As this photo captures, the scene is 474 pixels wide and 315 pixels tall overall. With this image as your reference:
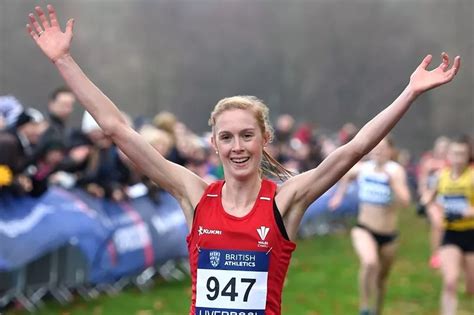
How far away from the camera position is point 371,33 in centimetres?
3541

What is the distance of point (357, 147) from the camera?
4422 mm

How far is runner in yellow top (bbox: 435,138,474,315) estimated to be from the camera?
9.88 m

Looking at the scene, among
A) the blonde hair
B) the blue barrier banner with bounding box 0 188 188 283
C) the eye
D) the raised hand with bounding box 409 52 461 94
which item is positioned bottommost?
the eye

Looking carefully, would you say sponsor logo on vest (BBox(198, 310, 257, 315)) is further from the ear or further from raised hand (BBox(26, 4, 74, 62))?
raised hand (BBox(26, 4, 74, 62))

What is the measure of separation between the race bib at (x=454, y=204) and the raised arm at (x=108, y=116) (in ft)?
20.4

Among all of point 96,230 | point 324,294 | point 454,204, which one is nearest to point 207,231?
point 96,230

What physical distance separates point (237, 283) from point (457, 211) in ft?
20.9

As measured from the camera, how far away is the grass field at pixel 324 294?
414 inches

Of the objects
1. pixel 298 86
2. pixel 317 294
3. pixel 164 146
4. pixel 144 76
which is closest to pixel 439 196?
pixel 317 294

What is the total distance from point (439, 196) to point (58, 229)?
417 cm

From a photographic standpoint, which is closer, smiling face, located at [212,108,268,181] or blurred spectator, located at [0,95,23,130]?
smiling face, located at [212,108,268,181]

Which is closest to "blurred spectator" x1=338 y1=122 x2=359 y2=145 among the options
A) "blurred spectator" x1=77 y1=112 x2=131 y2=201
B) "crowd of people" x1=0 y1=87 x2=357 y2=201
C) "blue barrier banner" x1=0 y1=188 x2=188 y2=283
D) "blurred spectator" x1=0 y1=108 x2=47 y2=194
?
"crowd of people" x1=0 y1=87 x2=357 y2=201

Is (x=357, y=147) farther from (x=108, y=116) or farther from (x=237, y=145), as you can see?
(x=108, y=116)

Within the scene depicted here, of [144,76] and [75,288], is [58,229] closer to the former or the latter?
[75,288]
